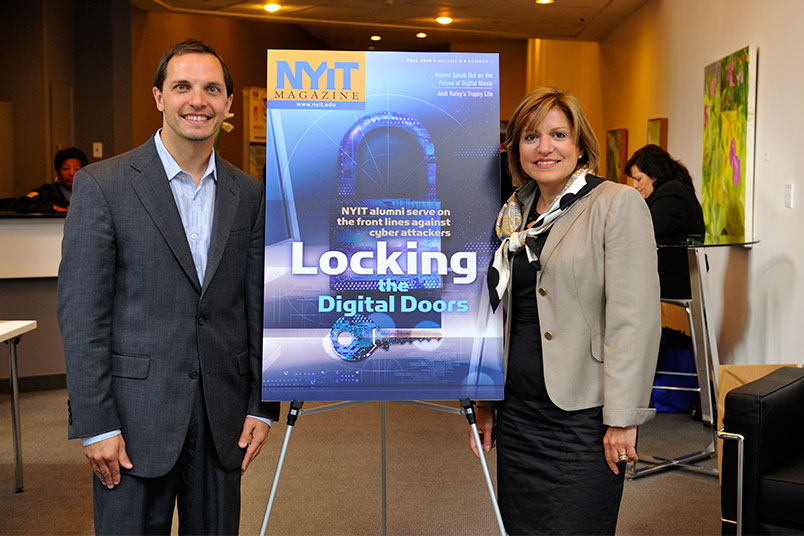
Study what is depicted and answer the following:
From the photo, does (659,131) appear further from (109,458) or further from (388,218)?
(109,458)

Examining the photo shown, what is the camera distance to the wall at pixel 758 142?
4.60 m

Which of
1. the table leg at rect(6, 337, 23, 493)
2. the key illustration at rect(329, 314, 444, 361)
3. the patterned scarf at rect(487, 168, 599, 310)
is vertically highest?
the patterned scarf at rect(487, 168, 599, 310)

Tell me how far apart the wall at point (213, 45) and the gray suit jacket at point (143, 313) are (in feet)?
22.8

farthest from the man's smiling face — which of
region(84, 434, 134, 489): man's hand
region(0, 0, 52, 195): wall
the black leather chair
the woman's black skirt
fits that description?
region(0, 0, 52, 195): wall

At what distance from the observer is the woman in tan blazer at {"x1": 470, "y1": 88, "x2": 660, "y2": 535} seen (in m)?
2.07

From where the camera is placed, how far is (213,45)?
9.94 meters

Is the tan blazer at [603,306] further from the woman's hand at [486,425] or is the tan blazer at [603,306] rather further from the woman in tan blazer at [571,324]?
the woman's hand at [486,425]

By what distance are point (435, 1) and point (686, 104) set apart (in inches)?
101

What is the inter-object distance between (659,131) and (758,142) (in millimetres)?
2332

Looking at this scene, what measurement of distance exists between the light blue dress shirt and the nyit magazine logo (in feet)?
1.12

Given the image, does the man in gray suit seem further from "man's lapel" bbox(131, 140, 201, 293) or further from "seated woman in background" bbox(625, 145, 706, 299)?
"seated woman in background" bbox(625, 145, 706, 299)

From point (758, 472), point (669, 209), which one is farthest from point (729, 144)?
point (758, 472)

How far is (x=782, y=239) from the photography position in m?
4.72

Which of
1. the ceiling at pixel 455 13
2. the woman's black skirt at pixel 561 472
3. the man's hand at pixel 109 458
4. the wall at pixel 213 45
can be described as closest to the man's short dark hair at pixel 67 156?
the wall at pixel 213 45
